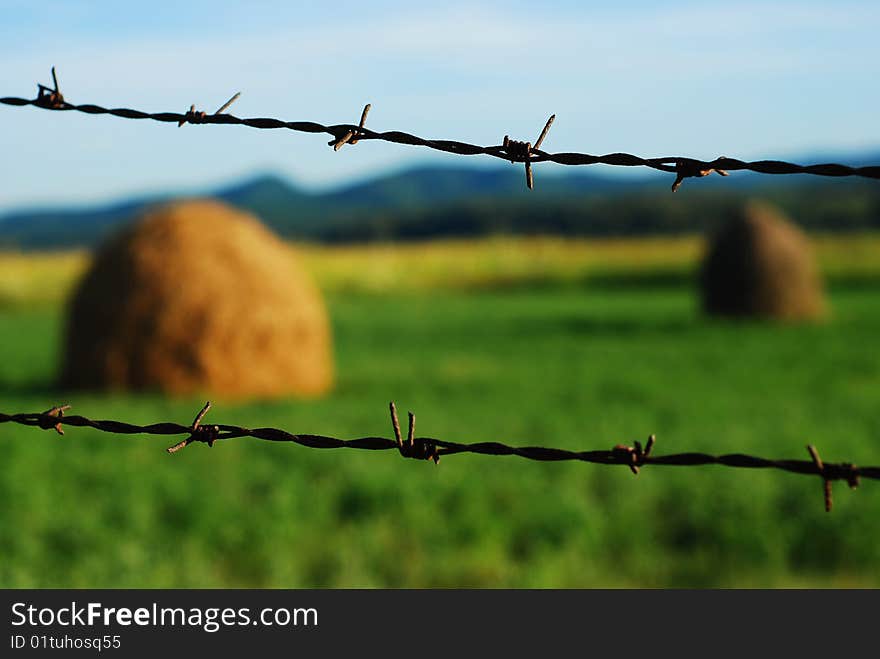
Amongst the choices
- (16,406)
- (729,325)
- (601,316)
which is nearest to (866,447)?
(16,406)

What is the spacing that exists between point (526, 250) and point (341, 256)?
36.4ft

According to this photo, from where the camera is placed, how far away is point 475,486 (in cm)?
919

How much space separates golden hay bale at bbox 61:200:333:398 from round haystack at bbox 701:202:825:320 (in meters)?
14.6

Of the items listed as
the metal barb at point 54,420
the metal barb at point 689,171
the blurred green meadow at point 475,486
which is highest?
the metal barb at point 689,171

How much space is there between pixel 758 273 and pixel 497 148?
2611cm

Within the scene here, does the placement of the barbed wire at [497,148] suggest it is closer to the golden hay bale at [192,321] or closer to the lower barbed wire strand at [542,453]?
the lower barbed wire strand at [542,453]

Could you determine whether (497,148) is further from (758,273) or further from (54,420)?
(758,273)

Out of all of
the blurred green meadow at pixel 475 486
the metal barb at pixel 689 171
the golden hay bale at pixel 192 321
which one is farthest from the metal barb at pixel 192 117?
the golden hay bale at pixel 192 321

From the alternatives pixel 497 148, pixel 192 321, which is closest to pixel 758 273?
pixel 192 321

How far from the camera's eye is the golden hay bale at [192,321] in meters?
15.8

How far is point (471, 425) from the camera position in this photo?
12.2 metres

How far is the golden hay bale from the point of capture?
1576 cm

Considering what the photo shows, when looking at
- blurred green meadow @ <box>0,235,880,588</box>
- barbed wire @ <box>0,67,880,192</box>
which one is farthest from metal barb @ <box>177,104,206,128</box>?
blurred green meadow @ <box>0,235,880,588</box>
